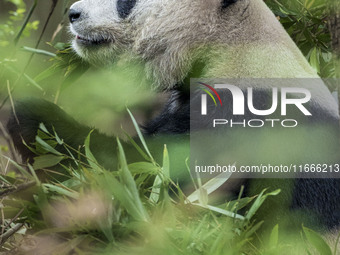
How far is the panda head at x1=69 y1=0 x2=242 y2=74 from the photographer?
227 centimetres

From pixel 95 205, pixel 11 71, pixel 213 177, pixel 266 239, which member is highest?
pixel 11 71

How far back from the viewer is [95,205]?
1398 millimetres

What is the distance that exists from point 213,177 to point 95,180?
55 cm

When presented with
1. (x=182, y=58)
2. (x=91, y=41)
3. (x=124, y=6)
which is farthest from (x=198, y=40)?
(x=91, y=41)

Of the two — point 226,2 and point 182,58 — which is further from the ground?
point 226,2

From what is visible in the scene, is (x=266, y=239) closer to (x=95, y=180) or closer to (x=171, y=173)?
(x=171, y=173)

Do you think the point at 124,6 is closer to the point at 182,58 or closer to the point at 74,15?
the point at 74,15

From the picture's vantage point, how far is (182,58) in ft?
7.50

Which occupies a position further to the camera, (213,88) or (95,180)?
(213,88)

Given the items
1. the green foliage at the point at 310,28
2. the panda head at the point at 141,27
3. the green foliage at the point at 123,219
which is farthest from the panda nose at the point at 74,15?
the green foliage at the point at 310,28

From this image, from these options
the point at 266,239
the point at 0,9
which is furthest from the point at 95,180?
the point at 0,9

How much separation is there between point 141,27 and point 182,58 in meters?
0.29

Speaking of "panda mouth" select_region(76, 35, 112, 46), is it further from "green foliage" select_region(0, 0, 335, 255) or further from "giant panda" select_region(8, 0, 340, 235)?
"green foliage" select_region(0, 0, 335, 255)

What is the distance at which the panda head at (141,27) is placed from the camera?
227 cm
